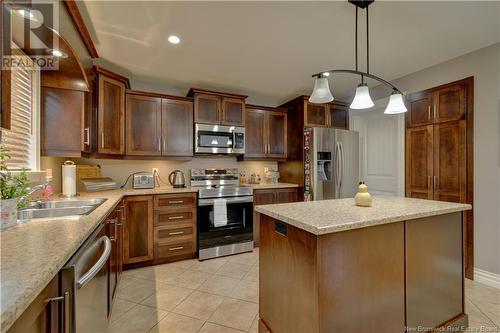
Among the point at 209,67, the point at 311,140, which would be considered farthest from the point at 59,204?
the point at 311,140

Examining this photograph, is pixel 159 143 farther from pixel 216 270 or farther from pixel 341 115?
pixel 341 115

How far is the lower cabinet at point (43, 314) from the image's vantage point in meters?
0.60

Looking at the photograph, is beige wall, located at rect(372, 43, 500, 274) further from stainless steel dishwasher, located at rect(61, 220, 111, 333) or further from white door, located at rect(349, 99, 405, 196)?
stainless steel dishwasher, located at rect(61, 220, 111, 333)

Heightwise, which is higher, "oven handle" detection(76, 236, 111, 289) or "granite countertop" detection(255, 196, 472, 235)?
"granite countertop" detection(255, 196, 472, 235)

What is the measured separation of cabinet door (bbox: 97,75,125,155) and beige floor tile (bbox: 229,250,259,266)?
Result: 200 cm

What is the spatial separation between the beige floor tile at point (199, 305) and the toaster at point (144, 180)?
5.10ft

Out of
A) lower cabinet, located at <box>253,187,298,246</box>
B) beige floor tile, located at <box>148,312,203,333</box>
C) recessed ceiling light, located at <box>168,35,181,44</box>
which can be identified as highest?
recessed ceiling light, located at <box>168,35,181,44</box>

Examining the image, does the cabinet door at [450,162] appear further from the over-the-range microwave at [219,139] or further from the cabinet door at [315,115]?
the over-the-range microwave at [219,139]

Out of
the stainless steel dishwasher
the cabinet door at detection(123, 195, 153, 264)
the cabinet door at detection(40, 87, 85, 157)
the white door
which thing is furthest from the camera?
the white door

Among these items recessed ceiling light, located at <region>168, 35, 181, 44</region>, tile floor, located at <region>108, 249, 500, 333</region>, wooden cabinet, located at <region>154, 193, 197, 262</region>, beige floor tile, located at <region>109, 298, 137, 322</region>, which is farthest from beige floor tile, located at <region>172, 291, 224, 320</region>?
recessed ceiling light, located at <region>168, 35, 181, 44</region>

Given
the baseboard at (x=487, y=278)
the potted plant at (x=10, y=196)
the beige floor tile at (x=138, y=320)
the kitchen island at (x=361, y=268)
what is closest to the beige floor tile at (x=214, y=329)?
the kitchen island at (x=361, y=268)

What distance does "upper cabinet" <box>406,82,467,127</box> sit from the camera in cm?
260

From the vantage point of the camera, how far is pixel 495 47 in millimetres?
2344

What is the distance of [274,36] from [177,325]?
2.65 metres
